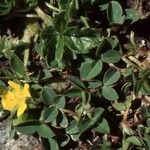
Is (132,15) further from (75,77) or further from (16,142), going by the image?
(16,142)

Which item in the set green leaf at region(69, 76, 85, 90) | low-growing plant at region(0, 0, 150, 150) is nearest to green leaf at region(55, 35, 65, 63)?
low-growing plant at region(0, 0, 150, 150)

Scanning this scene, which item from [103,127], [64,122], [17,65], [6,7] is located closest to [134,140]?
[103,127]

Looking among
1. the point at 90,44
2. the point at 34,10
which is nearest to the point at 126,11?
the point at 90,44

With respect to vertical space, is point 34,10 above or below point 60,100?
above

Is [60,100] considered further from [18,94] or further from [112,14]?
[112,14]

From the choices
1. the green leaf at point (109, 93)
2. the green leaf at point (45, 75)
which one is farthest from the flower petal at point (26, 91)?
the green leaf at point (109, 93)

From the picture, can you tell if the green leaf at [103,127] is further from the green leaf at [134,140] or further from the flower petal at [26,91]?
the flower petal at [26,91]

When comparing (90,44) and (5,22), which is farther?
(5,22)
